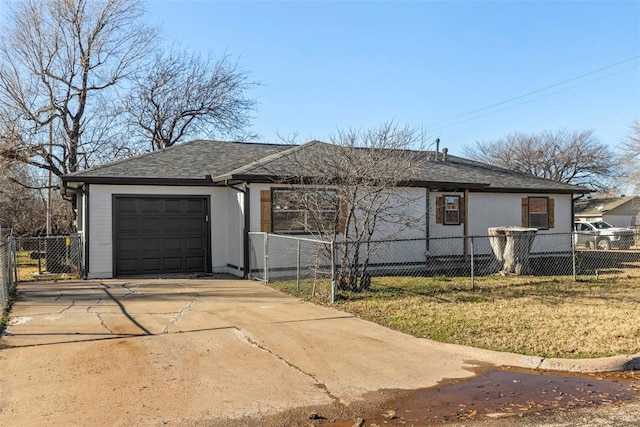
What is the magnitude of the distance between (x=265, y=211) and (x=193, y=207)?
93.6 inches

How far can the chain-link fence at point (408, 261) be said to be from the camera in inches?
428

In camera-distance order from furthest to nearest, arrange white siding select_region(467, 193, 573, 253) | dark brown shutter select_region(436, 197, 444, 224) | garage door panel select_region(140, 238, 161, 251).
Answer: white siding select_region(467, 193, 573, 253)
dark brown shutter select_region(436, 197, 444, 224)
garage door panel select_region(140, 238, 161, 251)

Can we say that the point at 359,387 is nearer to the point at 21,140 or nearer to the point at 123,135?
the point at 21,140

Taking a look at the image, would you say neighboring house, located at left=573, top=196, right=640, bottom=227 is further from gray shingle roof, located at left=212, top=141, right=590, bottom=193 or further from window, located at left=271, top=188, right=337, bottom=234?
window, located at left=271, top=188, right=337, bottom=234

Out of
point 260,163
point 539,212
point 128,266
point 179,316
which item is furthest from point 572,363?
point 539,212

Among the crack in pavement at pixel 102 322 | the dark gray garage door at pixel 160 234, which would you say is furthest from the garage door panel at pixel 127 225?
the crack in pavement at pixel 102 322

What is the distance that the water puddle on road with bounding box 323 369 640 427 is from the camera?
452 cm

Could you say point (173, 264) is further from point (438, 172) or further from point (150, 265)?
point (438, 172)

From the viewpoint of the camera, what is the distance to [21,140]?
2305cm

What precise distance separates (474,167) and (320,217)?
390 inches

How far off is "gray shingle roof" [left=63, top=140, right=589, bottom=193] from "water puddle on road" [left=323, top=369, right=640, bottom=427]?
25.1 feet

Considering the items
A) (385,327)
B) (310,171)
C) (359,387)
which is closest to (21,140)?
(310,171)

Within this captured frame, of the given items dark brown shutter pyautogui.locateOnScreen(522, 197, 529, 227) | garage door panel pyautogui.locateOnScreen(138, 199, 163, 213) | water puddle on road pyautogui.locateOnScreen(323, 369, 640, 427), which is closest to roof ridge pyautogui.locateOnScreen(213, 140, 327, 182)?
garage door panel pyautogui.locateOnScreen(138, 199, 163, 213)

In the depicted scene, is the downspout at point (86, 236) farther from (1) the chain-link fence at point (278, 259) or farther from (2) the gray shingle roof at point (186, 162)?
(1) the chain-link fence at point (278, 259)
